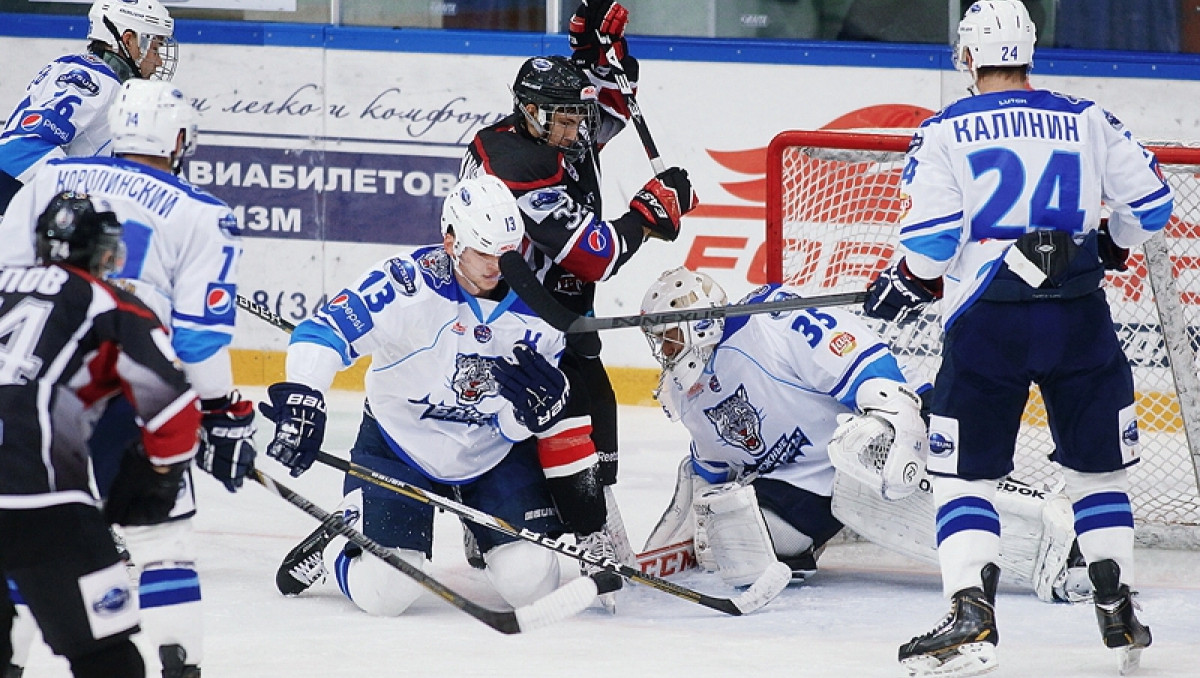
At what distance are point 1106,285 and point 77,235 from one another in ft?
9.88

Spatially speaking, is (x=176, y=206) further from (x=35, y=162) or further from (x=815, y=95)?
(x=815, y=95)

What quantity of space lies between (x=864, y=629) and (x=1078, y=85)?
Result: 9.36 feet

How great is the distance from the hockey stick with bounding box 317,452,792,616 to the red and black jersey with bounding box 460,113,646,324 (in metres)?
0.57

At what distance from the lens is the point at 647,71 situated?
233 inches

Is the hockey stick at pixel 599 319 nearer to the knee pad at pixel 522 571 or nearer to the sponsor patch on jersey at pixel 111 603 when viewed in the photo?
the knee pad at pixel 522 571

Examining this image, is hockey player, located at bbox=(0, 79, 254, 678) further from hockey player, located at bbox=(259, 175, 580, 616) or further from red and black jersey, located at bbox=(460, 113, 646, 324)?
red and black jersey, located at bbox=(460, 113, 646, 324)

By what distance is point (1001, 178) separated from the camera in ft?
9.97

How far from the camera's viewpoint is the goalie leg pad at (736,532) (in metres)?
3.70

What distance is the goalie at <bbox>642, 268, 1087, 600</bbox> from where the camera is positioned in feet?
12.1

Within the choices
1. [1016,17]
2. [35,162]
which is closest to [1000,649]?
[1016,17]

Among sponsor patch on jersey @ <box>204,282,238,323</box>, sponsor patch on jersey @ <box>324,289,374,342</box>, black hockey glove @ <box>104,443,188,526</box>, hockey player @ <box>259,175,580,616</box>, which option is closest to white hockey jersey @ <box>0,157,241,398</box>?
sponsor patch on jersey @ <box>204,282,238,323</box>

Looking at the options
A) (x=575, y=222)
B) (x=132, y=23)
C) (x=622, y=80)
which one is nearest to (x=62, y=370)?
(x=575, y=222)

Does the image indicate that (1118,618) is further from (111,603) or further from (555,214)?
(111,603)

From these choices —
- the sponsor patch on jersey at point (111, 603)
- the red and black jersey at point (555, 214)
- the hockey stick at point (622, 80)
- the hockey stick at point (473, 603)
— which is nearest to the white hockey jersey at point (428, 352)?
the red and black jersey at point (555, 214)
